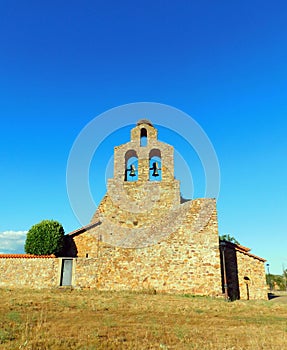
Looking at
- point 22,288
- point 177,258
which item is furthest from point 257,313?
point 22,288

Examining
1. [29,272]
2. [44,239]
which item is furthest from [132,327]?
[44,239]

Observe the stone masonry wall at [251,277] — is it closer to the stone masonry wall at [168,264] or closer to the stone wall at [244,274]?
the stone wall at [244,274]

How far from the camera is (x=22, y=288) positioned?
15.8 metres

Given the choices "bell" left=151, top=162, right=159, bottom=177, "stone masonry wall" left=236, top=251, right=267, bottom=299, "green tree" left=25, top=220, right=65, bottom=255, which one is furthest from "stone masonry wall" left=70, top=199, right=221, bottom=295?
"bell" left=151, top=162, right=159, bottom=177

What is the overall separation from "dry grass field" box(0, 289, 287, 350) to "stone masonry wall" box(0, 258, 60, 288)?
17.9 ft

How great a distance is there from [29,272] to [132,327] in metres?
11.5

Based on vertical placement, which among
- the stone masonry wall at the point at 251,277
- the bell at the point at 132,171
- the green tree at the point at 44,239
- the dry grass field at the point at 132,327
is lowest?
the dry grass field at the point at 132,327

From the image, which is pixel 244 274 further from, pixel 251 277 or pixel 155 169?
pixel 155 169

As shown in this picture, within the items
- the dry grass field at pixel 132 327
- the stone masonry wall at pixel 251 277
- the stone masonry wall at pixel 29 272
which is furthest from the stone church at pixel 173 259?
the dry grass field at pixel 132 327

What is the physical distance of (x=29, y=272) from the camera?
16453mm

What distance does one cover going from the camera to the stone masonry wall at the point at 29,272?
16234mm

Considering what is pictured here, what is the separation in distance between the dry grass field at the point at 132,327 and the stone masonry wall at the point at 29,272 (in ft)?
17.9

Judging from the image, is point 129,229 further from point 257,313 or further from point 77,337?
point 77,337

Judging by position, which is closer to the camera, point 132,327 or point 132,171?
point 132,327
